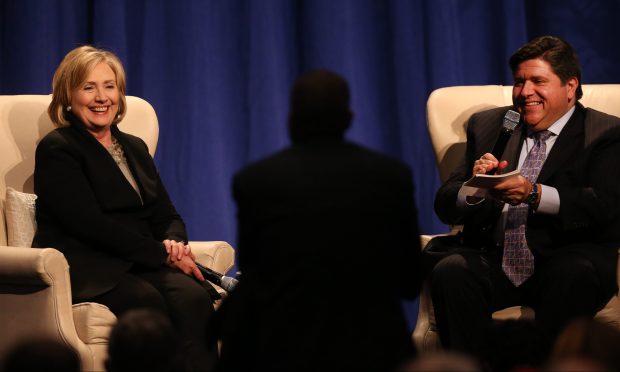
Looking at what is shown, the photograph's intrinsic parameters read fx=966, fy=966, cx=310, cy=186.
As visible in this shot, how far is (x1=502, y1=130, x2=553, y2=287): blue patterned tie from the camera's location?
11.1 ft

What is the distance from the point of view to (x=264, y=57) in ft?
15.4

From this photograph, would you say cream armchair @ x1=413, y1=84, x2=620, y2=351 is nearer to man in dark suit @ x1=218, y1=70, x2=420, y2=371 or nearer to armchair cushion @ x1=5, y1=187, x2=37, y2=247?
armchair cushion @ x1=5, y1=187, x2=37, y2=247

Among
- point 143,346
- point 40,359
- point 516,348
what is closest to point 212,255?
point 516,348

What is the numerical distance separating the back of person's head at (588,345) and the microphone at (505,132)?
1658 mm

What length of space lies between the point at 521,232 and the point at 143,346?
1.97 metres

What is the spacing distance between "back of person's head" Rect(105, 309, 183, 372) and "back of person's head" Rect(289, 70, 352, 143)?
593mm

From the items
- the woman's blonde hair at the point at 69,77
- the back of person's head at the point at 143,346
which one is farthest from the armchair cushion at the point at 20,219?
the back of person's head at the point at 143,346

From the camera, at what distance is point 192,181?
4.80 m

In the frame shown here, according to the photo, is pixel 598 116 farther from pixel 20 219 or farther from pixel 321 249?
pixel 20 219

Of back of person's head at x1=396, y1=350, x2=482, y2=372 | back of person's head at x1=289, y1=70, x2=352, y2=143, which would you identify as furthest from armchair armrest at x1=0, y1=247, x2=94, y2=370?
back of person's head at x1=396, y1=350, x2=482, y2=372

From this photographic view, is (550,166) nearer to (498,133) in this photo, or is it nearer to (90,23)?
(498,133)

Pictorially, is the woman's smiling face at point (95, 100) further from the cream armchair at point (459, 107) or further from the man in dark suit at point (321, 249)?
the man in dark suit at point (321, 249)

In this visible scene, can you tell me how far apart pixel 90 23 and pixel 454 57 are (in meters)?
1.81

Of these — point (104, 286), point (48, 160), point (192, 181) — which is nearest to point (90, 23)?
point (192, 181)
